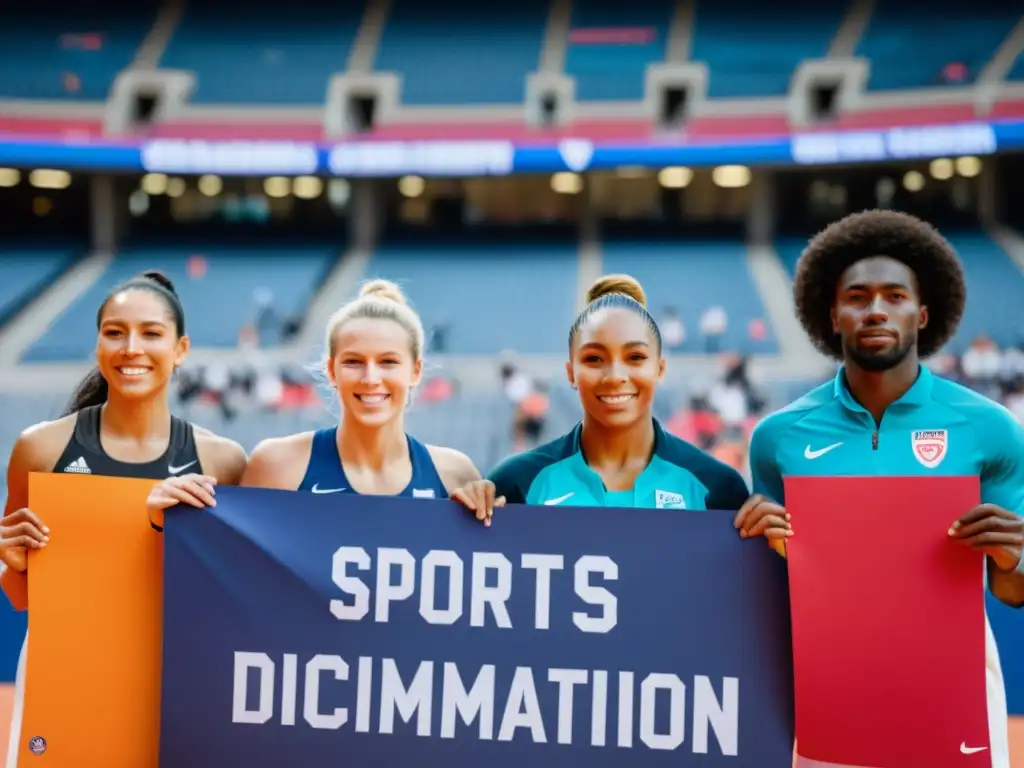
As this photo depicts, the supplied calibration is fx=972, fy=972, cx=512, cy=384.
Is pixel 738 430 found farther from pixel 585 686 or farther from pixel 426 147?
pixel 426 147

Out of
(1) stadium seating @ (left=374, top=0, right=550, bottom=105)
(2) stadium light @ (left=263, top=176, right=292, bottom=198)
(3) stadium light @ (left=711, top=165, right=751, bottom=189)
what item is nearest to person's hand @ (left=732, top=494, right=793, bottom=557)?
(3) stadium light @ (left=711, top=165, right=751, bottom=189)

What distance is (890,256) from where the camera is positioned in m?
3.37

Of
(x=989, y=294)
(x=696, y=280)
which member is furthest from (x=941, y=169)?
(x=696, y=280)

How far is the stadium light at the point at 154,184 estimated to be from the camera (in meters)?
27.8

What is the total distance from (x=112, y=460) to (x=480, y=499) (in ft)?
4.28

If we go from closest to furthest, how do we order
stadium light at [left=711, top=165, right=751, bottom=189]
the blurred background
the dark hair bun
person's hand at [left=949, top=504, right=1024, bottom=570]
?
person's hand at [left=949, top=504, right=1024, bottom=570] < the dark hair bun < the blurred background < stadium light at [left=711, top=165, right=751, bottom=189]

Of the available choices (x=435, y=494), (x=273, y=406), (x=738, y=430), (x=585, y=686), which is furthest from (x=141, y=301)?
(x=273, y=406)

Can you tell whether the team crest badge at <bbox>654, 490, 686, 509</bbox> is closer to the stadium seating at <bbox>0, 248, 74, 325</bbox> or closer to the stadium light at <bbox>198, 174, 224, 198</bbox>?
the stadium seating at <bbox>0, 248, 74, 325</bbox>

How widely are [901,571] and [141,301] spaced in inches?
101

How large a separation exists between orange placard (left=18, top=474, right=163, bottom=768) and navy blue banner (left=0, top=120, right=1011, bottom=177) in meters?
22.2

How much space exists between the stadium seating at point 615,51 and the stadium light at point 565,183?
2177 mm

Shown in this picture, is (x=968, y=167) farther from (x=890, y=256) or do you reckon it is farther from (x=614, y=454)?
(x=614, y=454)

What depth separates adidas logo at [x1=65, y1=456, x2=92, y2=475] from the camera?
3307mm

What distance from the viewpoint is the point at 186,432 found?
11.2 feet
